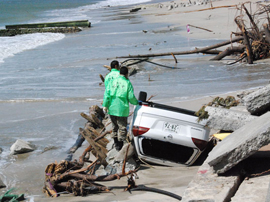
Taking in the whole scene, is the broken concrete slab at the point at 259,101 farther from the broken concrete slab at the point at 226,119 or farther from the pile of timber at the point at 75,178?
the pile of timber at the point at 75,178

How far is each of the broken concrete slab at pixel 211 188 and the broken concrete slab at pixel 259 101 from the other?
6.20 feet

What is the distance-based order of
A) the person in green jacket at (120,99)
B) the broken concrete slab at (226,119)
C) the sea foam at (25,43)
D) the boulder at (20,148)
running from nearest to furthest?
the broken concrete slab at (226,119), the person in green jacket at (120,99), the boulder at (20,148), the sea foam at (25,43)

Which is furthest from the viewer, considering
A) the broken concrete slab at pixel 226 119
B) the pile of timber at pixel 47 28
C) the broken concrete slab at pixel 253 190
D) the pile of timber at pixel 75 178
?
the pile of timber at pixel 47 28

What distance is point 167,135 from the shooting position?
6.05 metres

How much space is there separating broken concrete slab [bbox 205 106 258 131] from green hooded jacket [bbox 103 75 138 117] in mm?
1292

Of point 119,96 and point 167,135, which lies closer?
point 167,135

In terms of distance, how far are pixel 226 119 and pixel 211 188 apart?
2.17 meters

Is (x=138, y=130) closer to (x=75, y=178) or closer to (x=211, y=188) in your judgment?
(x=75, y=178)

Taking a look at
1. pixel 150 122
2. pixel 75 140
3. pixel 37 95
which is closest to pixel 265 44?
pixel 37 95

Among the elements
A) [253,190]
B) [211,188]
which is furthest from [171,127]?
[253,190]

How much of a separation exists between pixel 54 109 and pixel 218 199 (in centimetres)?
778

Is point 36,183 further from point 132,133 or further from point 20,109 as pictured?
point 20,109

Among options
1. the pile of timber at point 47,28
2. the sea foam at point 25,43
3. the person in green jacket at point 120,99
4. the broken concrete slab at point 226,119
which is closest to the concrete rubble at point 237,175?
the broken concrete slab at point 226,119

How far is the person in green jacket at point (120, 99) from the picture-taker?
6.55m
